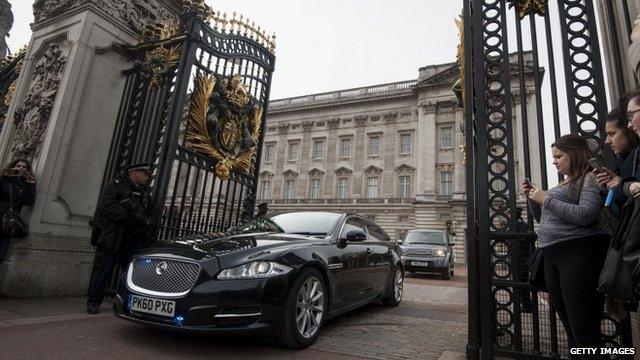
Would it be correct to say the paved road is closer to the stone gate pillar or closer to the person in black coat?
the stone gate pillar

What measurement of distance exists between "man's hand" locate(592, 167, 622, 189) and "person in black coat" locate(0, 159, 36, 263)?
6329 mm

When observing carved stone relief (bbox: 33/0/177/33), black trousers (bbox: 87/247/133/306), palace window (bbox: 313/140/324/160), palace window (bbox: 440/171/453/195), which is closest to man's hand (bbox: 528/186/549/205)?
black trousers (bbox: 87/247/133/306)

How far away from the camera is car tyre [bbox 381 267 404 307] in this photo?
6488 mm

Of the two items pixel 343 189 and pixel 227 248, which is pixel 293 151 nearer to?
pixel 343 189

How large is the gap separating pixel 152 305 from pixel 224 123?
12.9ft

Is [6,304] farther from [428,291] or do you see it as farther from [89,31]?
[428,291]

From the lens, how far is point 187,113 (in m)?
6.38

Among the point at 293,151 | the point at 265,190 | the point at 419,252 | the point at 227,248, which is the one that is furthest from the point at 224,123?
the point at 265,190

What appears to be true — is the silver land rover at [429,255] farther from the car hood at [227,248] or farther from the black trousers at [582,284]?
the black trousers at [582,284]

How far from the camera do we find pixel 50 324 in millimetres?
3896

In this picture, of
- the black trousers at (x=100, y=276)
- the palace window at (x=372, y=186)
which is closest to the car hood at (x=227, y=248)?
the black trousers at (x=100, y=276)

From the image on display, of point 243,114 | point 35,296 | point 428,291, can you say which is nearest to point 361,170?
Result: point 428,291

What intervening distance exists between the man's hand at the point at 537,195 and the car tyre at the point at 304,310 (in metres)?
2.18

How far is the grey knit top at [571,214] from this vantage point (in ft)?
8.44
